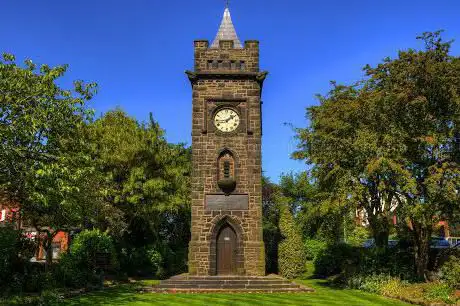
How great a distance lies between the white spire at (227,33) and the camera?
2536 cm

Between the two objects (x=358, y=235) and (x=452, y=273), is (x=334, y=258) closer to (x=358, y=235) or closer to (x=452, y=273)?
(x=358, y=235)

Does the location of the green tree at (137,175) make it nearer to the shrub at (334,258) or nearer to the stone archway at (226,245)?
the stone archway at (226,245)

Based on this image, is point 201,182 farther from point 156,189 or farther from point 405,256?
point 405,256

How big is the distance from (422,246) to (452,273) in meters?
2.47

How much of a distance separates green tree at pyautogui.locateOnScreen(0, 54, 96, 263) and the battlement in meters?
8.73

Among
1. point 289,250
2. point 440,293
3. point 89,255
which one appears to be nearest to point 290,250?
point 289,250

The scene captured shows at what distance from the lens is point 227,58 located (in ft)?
80.2

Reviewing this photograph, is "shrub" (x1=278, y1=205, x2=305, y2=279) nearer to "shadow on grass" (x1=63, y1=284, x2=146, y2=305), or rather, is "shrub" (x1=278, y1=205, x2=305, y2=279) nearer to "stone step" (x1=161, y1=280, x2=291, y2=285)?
"stone step" (x1=161, y1=280, x2=291, y2=285)

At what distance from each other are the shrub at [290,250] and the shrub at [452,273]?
10.1 metres

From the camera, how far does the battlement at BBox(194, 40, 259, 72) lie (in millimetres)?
24344

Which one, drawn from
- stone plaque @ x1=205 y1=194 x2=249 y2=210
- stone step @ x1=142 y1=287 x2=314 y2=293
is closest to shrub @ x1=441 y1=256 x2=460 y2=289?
stone step @ x1=142 y1=287 x2=314 y2=293

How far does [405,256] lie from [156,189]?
1544 centimetres

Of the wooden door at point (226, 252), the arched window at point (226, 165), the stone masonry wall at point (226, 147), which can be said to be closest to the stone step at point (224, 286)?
the stone masonry wall at point (226, 147)

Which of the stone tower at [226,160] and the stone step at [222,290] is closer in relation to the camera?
the stone step at [222,290]
